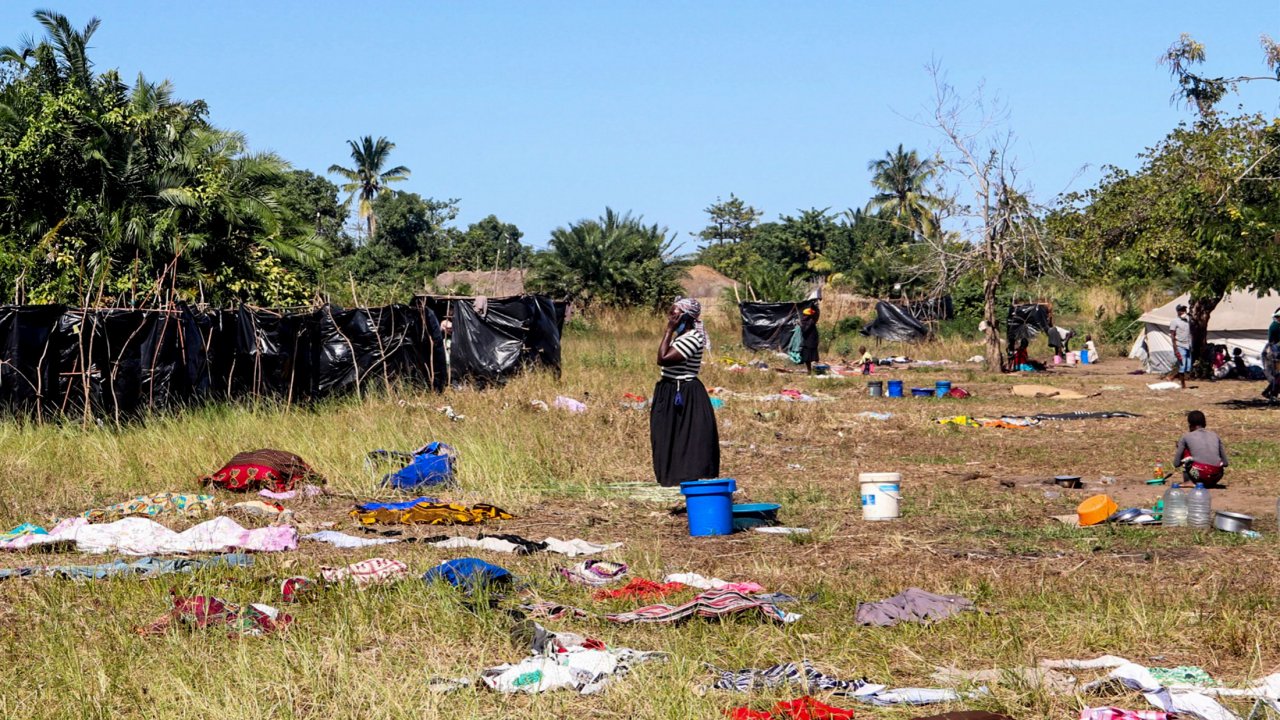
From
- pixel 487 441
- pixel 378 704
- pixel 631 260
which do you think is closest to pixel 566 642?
pixel 378 704

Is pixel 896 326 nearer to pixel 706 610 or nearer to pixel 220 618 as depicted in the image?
pixel 706 610

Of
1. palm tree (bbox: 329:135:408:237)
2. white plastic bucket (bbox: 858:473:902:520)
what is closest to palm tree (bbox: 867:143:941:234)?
palm tree (bbox: 329:135:408:237)

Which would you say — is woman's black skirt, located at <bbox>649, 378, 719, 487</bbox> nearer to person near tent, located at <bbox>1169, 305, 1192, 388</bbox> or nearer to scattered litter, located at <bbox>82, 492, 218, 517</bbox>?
scattered litter, located at <bbox>82, 492, 218, 517</bbox>

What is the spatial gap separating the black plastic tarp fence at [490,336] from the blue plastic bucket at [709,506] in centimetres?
1071

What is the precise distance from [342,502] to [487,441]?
78.8 inches

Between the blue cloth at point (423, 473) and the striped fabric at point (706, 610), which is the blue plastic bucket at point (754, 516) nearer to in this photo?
the blue cloth at point (423, 473)

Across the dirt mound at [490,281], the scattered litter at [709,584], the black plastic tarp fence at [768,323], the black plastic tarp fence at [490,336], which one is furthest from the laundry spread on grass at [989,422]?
the dirt mound at [490,281]

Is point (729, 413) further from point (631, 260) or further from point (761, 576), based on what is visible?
point (631, 260)

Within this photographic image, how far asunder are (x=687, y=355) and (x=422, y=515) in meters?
2.22

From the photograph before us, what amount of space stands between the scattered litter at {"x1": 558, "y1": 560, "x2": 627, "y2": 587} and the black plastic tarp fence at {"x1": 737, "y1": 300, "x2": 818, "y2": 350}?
27.1m

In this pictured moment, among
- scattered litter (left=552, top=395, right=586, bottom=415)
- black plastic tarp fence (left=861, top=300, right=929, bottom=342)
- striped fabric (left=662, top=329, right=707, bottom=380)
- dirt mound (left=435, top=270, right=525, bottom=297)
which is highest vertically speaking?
dirt mound (left=435, top=270, right=525, bottom=297)

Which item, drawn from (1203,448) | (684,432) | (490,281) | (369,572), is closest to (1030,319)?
(490,281)

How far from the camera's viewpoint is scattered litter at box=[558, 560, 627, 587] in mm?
6727

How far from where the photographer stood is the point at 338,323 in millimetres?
16625
